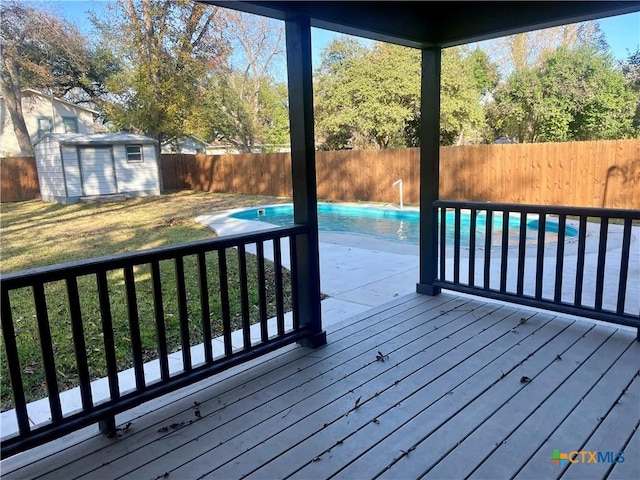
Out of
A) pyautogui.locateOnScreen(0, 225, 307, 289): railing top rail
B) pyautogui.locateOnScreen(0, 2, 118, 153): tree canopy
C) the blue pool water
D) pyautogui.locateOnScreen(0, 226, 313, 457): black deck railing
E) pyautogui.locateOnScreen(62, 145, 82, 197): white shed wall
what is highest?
pyautogui.locateOnScreen(0, 2, 118, 153): tree canopy

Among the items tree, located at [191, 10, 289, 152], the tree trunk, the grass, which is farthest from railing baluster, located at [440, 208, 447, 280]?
the tree trunk

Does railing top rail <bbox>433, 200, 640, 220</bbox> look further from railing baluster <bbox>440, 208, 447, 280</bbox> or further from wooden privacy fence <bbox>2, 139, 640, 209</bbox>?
wooden privacy fence <bbox>2, 139, 640, 209</bbox>

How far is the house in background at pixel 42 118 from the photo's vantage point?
1479 centimetres

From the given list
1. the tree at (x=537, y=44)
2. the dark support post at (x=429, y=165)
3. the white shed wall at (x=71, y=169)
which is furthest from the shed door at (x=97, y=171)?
the tree at (x=537, y=44)

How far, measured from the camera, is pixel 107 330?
6.59 feet

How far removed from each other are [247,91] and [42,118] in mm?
7053

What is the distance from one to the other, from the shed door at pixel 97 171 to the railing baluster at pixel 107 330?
1251 cm

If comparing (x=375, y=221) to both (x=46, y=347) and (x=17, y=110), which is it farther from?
(x=17, y=110)

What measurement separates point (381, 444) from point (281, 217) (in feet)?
32.5

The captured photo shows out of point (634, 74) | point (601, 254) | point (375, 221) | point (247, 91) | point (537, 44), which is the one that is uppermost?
point (537, 44)

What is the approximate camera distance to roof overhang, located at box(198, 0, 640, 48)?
267cm

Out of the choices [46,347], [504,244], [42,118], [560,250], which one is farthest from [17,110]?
[560,250]

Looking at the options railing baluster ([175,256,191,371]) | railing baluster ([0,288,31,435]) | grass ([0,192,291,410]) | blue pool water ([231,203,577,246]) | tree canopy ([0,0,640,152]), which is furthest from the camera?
tree canopy ([0,0,640,152])

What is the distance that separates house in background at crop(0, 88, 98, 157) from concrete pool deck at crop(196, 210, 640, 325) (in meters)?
12.2
